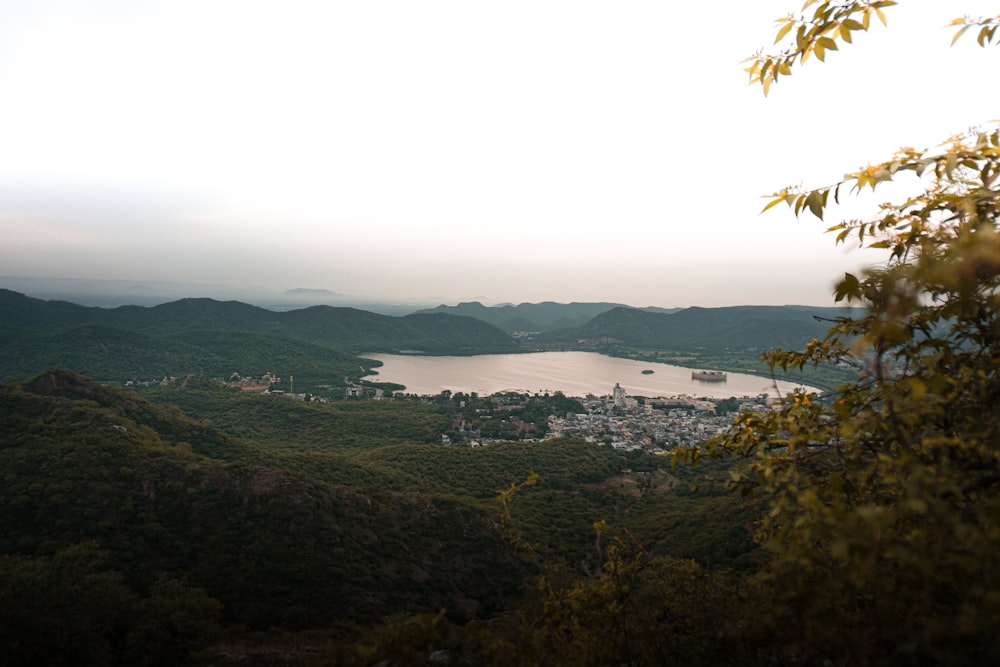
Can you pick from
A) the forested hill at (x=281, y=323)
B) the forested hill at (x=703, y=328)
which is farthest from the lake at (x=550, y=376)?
the forested hill at (x=703, y=328)

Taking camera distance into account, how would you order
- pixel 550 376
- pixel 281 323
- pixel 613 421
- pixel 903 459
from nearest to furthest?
pixel 903 459, pixel 613 421, pixel 550 376, pixel 281 323

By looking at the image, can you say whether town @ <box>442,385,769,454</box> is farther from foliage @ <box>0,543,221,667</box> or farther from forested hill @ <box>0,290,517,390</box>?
forested hill @ <box>0,290,517,390</box>

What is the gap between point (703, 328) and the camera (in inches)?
6029

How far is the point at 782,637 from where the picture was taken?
7.53 ft

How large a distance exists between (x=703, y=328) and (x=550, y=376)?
275 ft

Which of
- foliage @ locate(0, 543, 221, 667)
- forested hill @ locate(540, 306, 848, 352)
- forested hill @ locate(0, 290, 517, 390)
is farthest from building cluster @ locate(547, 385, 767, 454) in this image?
forested hill @ locate(540, 306, 848, 352)

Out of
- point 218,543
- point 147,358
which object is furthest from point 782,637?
point 147,358

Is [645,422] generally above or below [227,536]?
below

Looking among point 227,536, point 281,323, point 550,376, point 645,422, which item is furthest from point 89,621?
point 281,323

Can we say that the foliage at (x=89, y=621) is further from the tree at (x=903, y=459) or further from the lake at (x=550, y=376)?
the lake at (x=550, y=376)

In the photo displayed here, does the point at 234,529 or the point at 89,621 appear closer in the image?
the point at 89,621

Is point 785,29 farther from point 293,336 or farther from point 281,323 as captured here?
point 281,323

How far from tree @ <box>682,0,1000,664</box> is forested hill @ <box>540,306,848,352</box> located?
141 meters

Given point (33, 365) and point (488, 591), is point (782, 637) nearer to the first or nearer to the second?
point (488, 591)
